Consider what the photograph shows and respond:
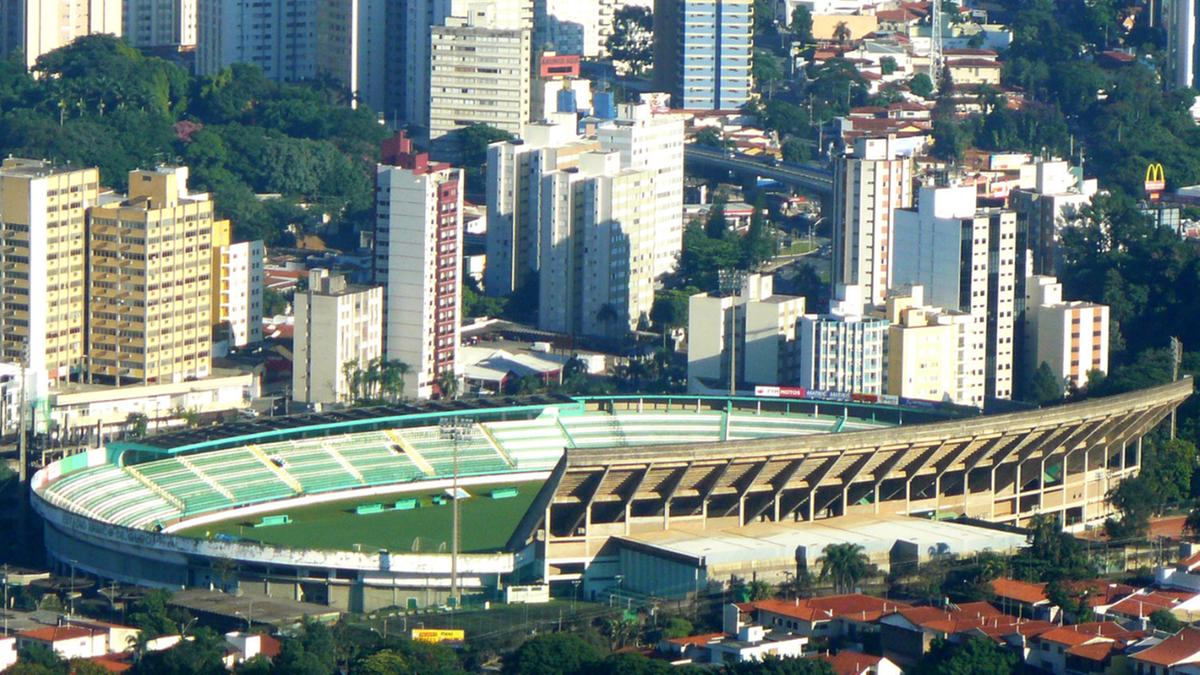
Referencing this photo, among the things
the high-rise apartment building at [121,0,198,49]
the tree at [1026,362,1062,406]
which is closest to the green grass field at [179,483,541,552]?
the tree at [1026,362,1062,406]

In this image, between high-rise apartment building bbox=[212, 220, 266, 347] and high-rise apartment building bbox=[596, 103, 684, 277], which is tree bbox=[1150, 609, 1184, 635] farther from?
high-rise apartment building bbox=[596, 103, 684, 277]

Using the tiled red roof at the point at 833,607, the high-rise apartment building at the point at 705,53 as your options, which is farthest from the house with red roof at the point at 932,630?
the high-rise apartment building at the point at 705,53

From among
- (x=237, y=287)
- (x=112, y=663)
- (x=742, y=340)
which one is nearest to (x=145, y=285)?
(x=237, y=287)

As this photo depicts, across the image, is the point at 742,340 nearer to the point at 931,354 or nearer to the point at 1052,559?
the point at 931,354

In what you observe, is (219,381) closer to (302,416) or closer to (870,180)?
(302,416)

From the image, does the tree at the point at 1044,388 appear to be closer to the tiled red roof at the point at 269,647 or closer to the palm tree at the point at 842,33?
the tiled red roof at the point at 269,647
